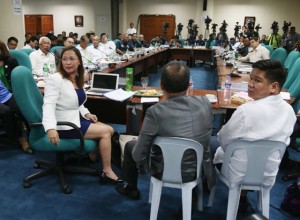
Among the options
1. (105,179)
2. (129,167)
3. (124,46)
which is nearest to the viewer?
(129,167)

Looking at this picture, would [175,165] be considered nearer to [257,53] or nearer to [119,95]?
[119,95]

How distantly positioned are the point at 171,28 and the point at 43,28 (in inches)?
241

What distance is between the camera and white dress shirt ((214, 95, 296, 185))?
1667 mm

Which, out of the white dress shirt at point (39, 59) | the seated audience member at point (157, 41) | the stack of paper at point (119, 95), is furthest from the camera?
the seated audience member at point (157, 41)

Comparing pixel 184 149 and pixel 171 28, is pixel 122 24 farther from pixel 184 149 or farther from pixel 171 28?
pixel 184 149

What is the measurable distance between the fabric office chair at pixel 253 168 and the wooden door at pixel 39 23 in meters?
14.5

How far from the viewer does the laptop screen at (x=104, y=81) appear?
9.92 feet

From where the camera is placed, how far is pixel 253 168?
5.65 feet

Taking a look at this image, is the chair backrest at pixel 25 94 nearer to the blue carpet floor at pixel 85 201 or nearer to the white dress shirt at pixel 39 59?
the blue carpet floor at pixel 85 201

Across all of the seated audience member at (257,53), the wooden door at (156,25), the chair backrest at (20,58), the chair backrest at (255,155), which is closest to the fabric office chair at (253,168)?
the chair backrest at (255,155)

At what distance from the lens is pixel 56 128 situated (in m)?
2.21

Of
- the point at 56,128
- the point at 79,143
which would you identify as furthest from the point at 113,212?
the point at 56,128

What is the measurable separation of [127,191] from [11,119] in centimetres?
154

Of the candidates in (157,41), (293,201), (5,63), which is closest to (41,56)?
(5,63)
